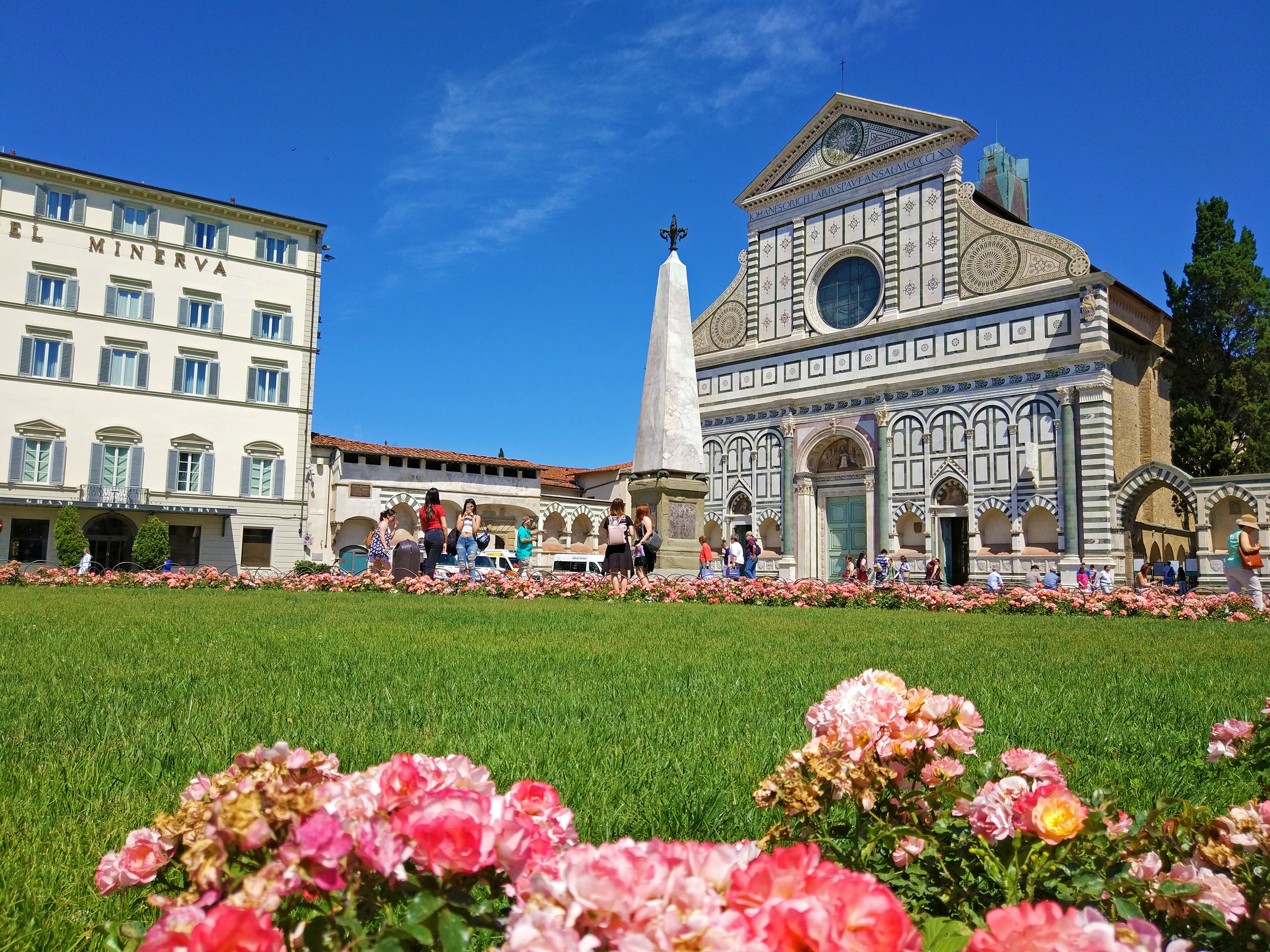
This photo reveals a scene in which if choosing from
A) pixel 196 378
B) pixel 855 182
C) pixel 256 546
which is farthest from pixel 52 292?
pixel 855 182

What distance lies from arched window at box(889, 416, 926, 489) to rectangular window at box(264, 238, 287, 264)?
2247 cm

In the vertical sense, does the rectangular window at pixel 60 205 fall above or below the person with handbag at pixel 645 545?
above

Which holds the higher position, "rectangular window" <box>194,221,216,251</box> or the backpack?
"rectangular window" <box>194,221,216,251</box>

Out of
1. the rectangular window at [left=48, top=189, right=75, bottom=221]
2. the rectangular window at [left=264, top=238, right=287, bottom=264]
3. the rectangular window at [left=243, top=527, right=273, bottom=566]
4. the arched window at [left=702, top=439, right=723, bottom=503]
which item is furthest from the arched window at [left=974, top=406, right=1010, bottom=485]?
the rectangular window at [left=48, top=189, right=75, bottom=221]

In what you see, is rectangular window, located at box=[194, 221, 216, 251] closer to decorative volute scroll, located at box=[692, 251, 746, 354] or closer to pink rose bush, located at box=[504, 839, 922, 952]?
decorative volute scroll, located at box=[692, 251, 746, 354]

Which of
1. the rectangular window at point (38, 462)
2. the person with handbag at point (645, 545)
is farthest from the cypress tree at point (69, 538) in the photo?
the person with handbag at point (645, 545)

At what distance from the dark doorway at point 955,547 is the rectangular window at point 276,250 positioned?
81.1 ft

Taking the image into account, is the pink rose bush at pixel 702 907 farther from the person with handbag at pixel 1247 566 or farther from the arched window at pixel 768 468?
the arched window at pixel 768 468

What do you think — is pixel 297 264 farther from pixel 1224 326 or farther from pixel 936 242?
pixel 1224 326

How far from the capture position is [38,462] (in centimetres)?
2700

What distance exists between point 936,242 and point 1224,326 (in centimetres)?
973

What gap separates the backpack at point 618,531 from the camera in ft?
45.4

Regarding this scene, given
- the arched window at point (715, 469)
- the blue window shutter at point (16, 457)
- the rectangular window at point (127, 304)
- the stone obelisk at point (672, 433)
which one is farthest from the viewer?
the arched window at point (715, 469)

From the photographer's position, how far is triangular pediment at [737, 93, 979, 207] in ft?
90.2
